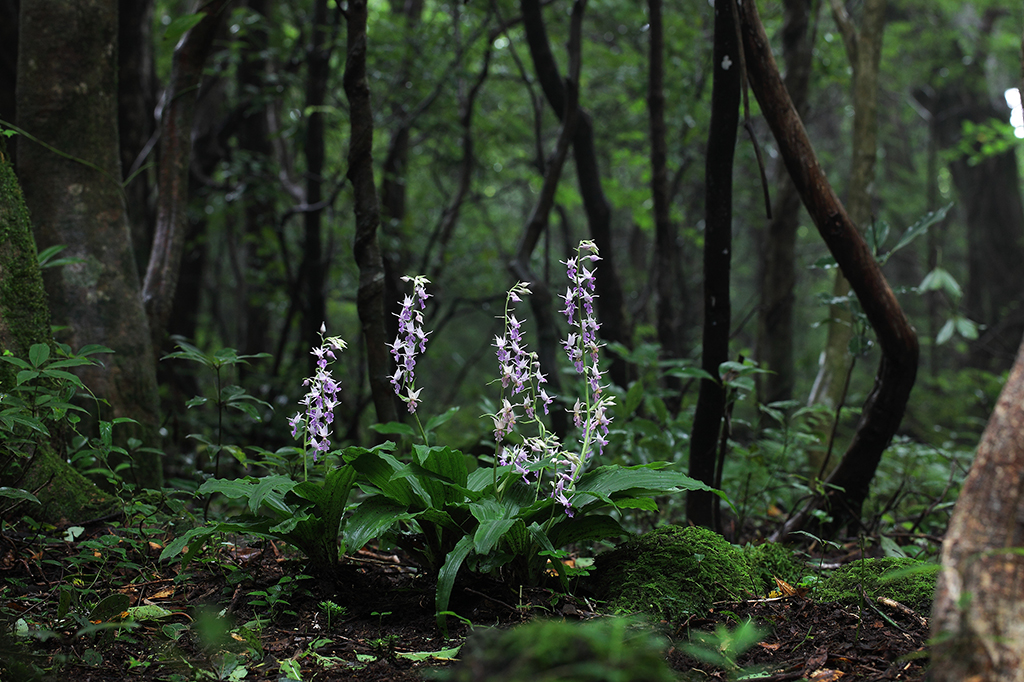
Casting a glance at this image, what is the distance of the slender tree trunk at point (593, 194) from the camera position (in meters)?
5.18

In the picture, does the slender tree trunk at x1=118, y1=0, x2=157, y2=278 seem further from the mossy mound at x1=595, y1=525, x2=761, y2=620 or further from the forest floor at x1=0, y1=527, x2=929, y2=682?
the mossy mound at x1=595, y1=525, x2=761, y2=620

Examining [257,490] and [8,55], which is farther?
[8,55]

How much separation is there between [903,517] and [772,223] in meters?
3.01

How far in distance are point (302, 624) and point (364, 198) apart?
1.92 m

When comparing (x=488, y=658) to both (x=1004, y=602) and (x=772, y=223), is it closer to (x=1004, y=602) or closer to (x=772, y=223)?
(x=1004, y=602)

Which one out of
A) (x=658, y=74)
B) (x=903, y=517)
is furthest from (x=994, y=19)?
(x=903, y=517)

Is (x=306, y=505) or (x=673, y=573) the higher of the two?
(x=306, y=505)

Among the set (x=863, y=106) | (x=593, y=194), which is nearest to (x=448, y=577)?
(x=593, y=194)

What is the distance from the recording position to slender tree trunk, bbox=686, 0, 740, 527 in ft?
9.72

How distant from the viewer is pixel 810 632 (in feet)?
6.75

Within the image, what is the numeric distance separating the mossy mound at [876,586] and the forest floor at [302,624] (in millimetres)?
60

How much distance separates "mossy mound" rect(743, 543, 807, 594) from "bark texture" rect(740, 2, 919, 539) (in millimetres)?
458

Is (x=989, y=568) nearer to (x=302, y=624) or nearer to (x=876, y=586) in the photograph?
(x=876, y=586)

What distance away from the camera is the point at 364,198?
3.19 metres
